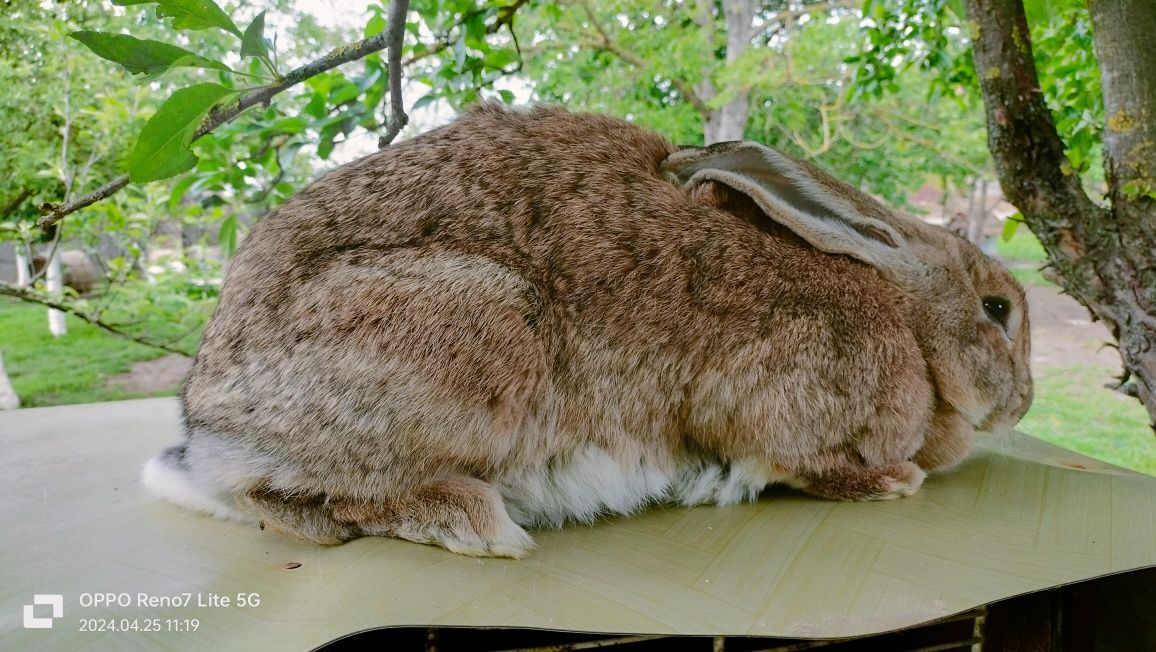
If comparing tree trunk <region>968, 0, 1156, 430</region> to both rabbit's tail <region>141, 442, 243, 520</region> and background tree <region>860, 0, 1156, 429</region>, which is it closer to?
background tree <region>860, 0, 1156, 429</region>

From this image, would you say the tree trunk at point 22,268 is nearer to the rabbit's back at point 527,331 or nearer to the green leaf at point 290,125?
the green leaf at point 290,125

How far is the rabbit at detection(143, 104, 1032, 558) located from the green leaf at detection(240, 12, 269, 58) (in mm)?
307

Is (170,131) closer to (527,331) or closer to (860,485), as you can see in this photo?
(527,331)

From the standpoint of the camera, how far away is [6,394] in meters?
2.99

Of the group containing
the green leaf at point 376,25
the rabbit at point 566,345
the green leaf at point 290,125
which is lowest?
the rabbit at point 566,345

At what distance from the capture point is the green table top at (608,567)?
3.43 feet

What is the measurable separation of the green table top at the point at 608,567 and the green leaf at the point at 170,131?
67 cm

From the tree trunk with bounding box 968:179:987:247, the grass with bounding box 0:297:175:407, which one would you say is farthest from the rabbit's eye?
the tree trunk with bounding box 968:179:987:247

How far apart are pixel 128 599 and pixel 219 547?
0.21 meters

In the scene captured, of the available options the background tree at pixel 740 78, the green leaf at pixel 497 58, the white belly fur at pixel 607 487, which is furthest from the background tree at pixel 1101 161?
the background tree at pixel 740 78

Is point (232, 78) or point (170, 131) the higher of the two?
point (232, 78)

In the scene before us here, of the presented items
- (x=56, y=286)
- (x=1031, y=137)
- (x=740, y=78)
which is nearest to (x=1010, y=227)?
(x=1031, y=137)

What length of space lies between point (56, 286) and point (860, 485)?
3.57 metres

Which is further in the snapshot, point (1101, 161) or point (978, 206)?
point (978, 206)
